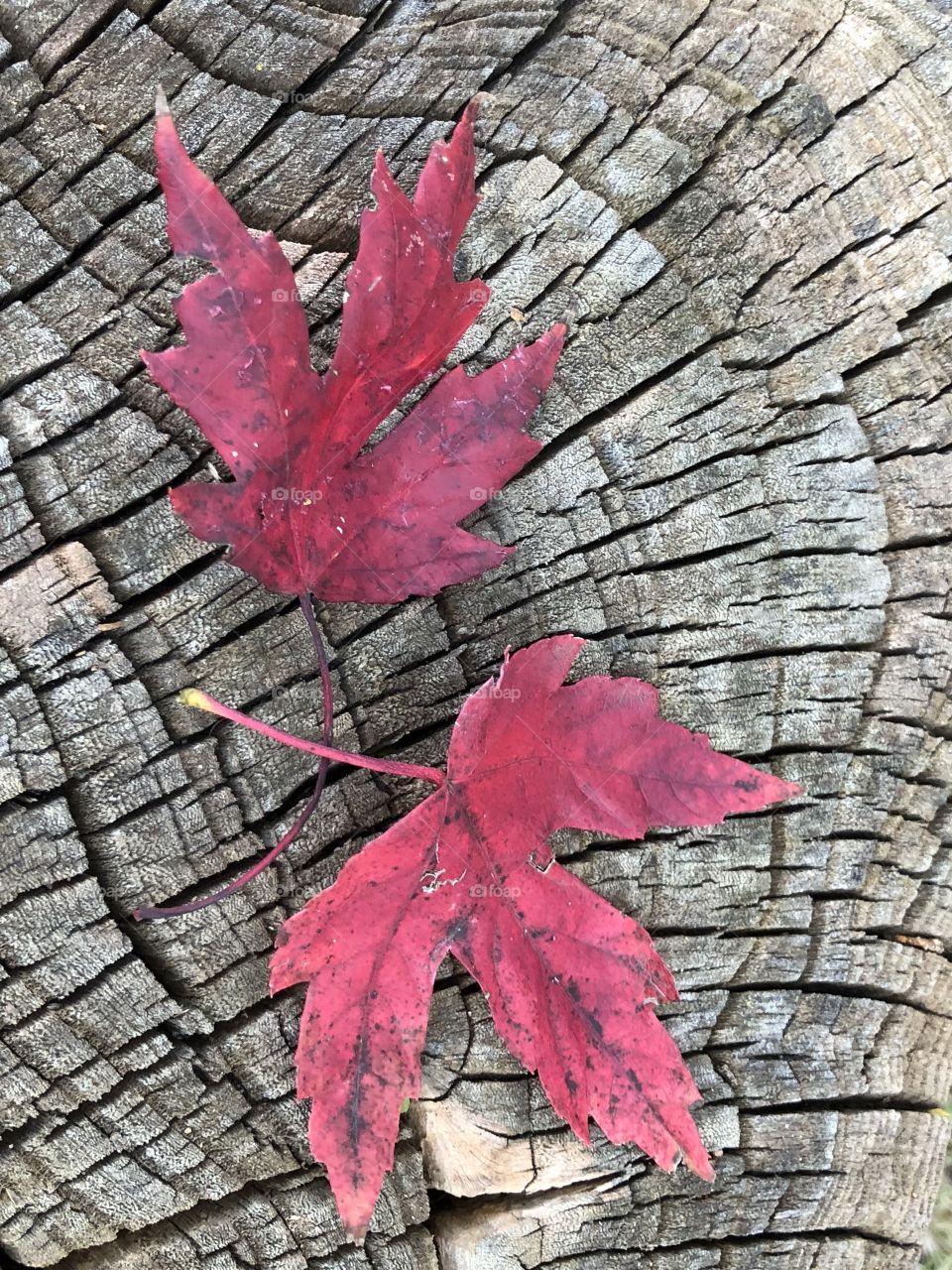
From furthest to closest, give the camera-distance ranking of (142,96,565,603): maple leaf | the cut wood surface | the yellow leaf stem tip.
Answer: the cut wood surface, the yellow leaf stem tip, (142,96,565,603): maple leaf

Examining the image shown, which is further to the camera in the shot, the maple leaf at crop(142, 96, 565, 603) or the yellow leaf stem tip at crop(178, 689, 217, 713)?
the yellow leaf stem tip at crop(178, 689, 217, 713)

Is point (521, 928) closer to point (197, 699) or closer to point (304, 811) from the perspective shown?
point (304, 811)

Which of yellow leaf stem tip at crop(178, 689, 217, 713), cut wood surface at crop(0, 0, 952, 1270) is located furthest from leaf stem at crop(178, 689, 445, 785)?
cut wood surface at crop(0, 0, 952, 1270)

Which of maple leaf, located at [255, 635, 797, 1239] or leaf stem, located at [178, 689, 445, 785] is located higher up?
leaf stem, located at [178, 689, 445, 785]

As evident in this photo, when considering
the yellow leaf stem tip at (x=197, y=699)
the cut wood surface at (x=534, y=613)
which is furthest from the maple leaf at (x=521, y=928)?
the cut wood surface at (x=534, y=613)

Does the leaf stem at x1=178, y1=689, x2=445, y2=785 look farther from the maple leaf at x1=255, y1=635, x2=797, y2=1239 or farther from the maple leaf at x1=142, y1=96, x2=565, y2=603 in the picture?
the maple leaf at x1=142, y1=96, x2=565, y2=603

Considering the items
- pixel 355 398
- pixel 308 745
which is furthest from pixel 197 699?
pixel 355 398
